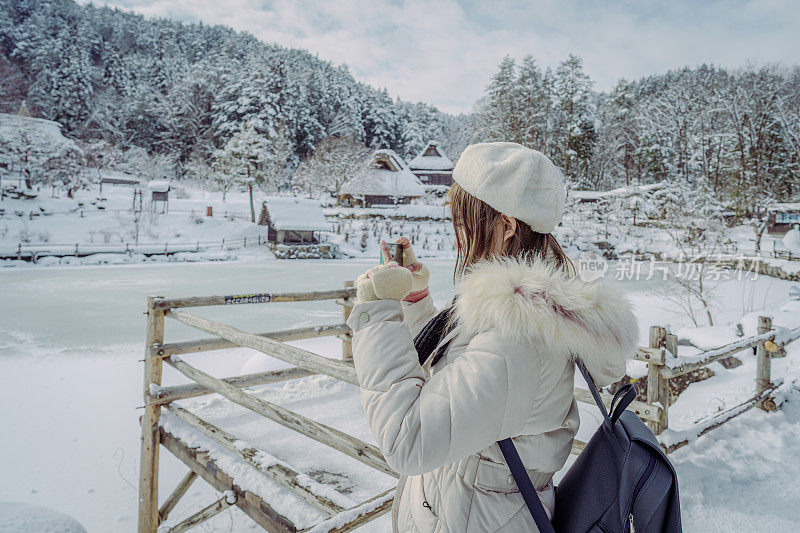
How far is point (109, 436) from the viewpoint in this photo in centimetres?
570

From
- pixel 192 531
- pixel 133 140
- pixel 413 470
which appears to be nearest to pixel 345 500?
pixel 413 470

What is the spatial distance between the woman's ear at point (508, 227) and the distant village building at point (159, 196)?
88.2 ft

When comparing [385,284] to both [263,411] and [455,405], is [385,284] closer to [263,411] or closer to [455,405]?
[455,405]

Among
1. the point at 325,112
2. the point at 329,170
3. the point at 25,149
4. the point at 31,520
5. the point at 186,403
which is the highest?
the point at 325,112

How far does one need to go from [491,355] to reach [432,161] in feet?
125

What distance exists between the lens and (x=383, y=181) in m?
32.8

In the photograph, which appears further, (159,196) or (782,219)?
(159,196)

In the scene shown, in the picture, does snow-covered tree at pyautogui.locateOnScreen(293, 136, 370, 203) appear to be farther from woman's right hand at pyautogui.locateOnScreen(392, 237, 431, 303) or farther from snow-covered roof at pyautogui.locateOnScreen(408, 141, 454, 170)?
woman's right hand at pyautogui.locateOnScreen(392, 237, 431, 303)

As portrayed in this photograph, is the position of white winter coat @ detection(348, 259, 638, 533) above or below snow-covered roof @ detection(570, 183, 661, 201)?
below

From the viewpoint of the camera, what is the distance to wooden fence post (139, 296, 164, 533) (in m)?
3.56

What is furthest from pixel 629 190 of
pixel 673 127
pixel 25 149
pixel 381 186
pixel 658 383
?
pixel 25 149

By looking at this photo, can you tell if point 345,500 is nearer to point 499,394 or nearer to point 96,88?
point 499,394

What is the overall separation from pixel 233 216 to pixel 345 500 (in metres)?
27.0

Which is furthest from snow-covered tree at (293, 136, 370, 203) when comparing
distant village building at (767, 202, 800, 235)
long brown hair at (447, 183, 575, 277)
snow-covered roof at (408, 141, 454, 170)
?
long brown hair at (447, 183, 575, 277)
